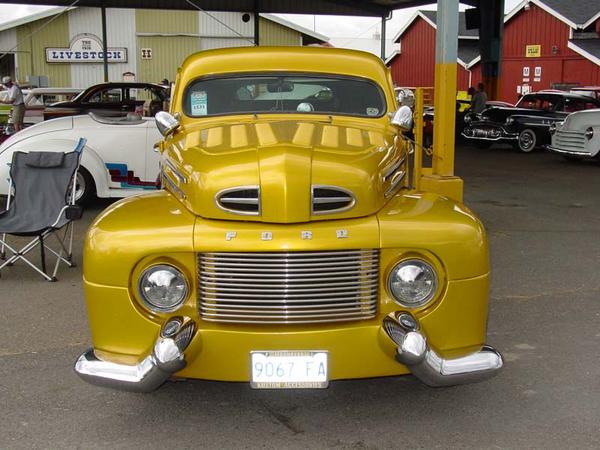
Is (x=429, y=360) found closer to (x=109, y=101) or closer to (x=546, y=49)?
(x=109, y=101)

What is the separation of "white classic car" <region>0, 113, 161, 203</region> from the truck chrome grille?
598cm

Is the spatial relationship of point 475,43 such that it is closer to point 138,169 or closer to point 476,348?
point 138,169

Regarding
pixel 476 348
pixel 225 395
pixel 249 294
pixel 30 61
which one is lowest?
pixel 225 395

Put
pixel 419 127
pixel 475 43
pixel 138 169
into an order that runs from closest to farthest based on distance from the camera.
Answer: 1. pixel 138 169
2. pixel 419 127
3. pixel 475 43

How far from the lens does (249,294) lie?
3283mm

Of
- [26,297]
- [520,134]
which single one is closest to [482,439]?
[26,297]

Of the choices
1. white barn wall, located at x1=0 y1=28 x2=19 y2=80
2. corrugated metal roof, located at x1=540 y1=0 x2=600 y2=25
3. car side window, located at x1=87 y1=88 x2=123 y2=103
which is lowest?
car side window, located at x1=87 y1=88 x2=123 y2=103

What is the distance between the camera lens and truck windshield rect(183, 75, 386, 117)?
4.87 metres

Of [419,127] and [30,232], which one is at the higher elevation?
[419,127]

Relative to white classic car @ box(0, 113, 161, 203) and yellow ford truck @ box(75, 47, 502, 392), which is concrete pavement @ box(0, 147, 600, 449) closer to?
yellow ford truck @ box(75, 47, 502, 392)

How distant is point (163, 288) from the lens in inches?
131

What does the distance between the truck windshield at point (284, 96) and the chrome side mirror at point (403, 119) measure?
0.27 metres

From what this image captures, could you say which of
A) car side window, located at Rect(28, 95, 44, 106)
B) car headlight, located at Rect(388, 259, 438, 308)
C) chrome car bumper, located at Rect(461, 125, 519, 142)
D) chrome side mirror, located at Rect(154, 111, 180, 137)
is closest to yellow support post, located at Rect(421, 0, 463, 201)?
chrome side mirror, located at Rect(154, 111, 180, 137)

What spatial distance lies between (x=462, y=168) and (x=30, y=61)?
26596 mm
